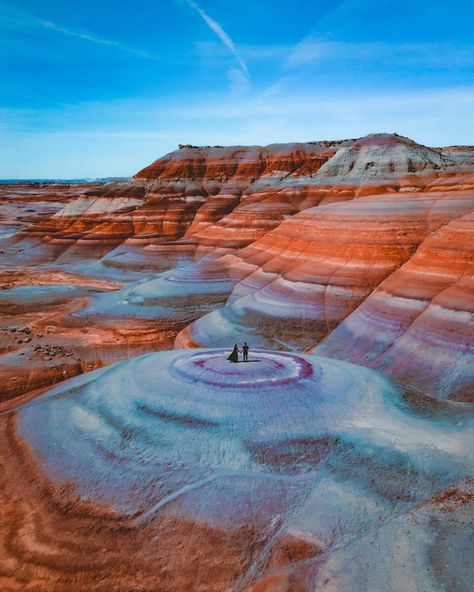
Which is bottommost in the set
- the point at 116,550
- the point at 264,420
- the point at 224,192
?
the point at 116,550

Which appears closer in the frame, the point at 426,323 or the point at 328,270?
the point at 426,323

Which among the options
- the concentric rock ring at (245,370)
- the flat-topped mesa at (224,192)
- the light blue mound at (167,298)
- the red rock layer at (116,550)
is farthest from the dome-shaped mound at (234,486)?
the flat-topped mesa at (224,192)

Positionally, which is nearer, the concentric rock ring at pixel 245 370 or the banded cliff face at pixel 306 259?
the concentric rock ring at pixel 245 370

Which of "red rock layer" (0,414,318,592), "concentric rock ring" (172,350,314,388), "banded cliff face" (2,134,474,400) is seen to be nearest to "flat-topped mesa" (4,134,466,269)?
"banded cliff face" (2,134,474,400)

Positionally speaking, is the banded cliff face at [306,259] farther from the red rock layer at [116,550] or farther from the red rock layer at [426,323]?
the red rock layer at [116,550]

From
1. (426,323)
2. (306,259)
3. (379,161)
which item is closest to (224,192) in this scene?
(379,161)

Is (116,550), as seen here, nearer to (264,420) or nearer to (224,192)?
(264,420)
